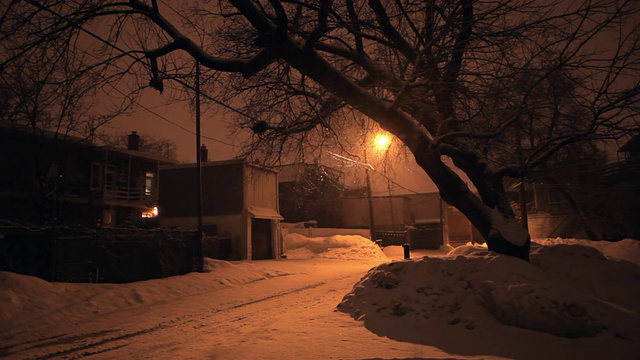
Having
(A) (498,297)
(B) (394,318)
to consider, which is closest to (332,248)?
(B) (394,318)

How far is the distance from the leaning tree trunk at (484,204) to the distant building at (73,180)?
15296mm

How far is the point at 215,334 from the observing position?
21.7 feet

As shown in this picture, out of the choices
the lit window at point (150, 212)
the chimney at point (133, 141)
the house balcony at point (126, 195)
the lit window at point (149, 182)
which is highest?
the chimney at point (133, 141)

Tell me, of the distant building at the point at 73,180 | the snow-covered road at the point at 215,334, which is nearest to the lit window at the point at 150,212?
the distant building at the point at 73,180

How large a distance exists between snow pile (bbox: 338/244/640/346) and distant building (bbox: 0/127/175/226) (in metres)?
15.2

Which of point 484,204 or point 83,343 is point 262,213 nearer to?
point 484,204

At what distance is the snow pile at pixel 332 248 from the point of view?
28.6 metres

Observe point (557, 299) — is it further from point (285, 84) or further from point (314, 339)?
point (285, 84)

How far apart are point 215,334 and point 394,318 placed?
109 inches

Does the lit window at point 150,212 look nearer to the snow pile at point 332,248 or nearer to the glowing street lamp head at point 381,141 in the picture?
the snow pile at point 332,248

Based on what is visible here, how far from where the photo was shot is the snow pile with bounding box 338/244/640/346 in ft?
18.8

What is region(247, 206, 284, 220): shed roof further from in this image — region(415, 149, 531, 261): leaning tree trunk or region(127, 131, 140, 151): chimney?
region(415, 149, 531, 261): leaning tree trunk

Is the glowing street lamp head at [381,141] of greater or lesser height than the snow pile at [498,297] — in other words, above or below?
above

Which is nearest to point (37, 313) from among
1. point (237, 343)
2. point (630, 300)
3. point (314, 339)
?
point (237, 343)
